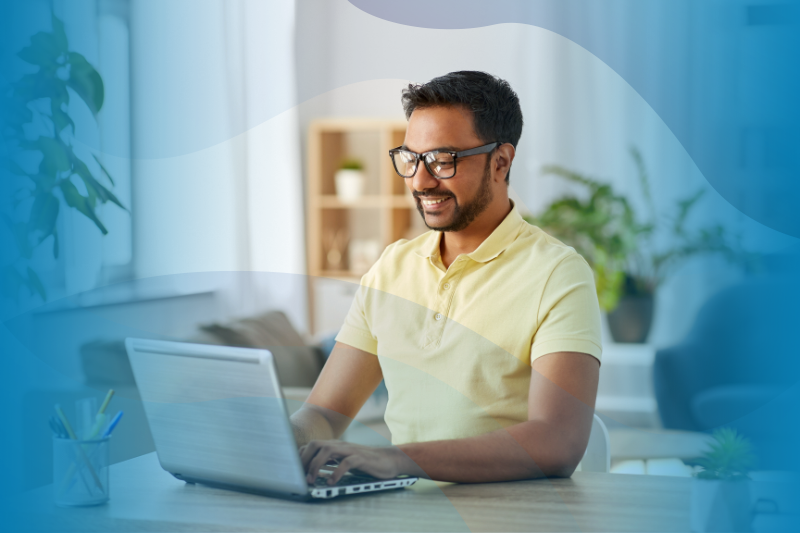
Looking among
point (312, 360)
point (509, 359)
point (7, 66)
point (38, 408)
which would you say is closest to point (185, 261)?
point (312, 360)

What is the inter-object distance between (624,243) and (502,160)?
2236 mm

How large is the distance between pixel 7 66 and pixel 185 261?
1.53 m

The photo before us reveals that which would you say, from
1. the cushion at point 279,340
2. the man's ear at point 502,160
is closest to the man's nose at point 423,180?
the man's ear at point 502,160

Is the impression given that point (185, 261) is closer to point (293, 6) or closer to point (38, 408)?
point (38, 408)

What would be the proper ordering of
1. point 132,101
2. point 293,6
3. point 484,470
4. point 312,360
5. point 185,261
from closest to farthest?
point 484,470 < point 132,101 < point 185,261 < point 312,360 < point 293,6

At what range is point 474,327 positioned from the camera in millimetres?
1044

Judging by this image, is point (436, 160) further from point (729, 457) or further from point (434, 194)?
point (729, 457)

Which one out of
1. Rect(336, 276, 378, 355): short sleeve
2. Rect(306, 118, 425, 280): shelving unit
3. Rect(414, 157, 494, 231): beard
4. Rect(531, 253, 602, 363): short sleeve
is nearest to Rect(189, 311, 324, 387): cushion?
Rect(306, 118, 425, 280): shelving unit

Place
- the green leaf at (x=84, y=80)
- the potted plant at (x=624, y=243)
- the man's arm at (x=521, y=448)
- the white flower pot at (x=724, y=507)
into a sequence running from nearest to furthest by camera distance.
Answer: the white flower pot at (x=724, y=507) → the man's arm at (x=521, y=448) → the green leaf at (x=84, y=80) → the potted plant at (x=624, y=243)

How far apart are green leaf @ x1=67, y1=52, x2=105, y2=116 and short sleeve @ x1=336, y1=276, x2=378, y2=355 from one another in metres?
0.57

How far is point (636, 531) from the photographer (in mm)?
681
